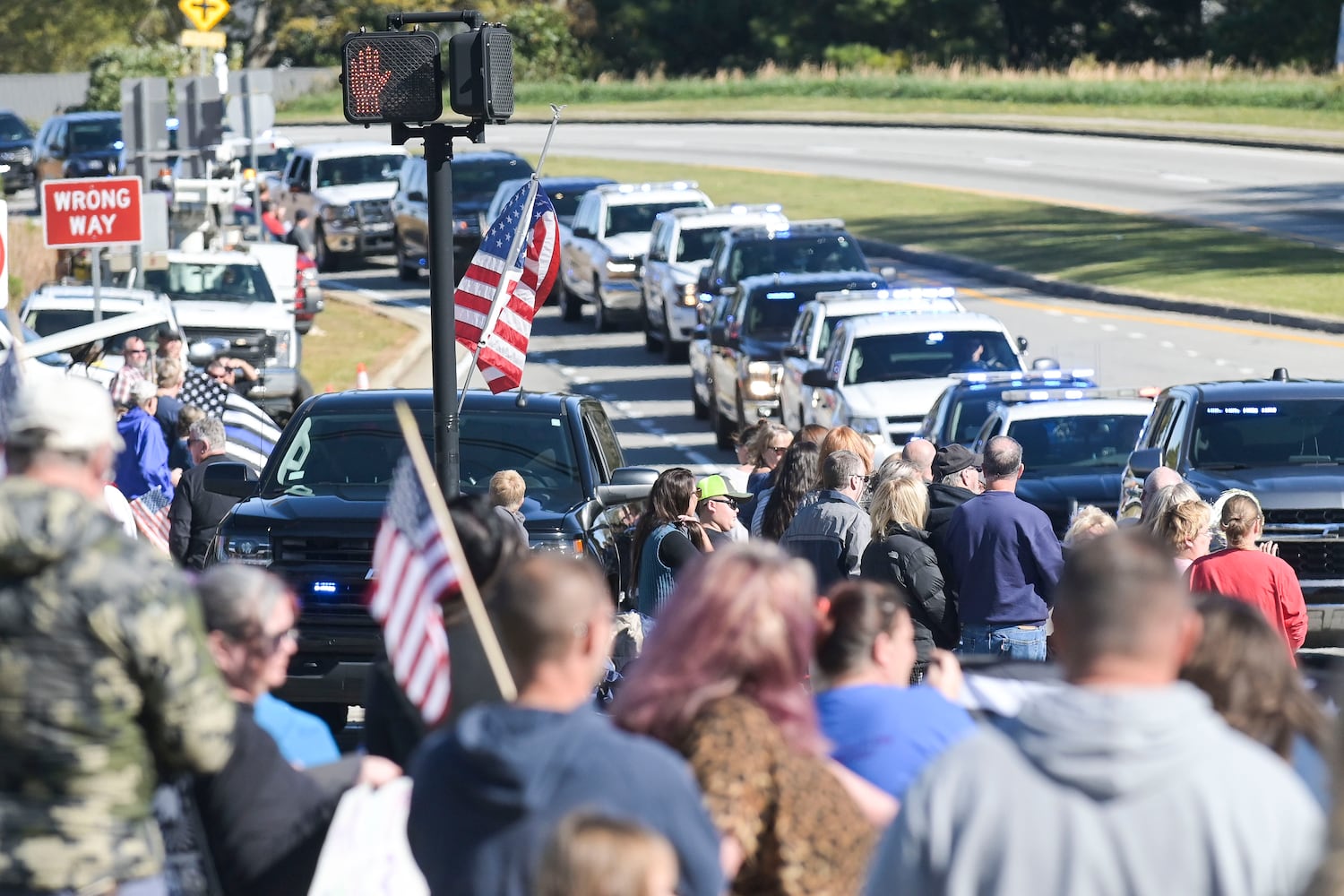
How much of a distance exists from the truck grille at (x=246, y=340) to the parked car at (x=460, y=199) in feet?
31.5

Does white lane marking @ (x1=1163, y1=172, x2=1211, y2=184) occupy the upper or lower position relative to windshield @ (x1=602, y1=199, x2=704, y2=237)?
lower

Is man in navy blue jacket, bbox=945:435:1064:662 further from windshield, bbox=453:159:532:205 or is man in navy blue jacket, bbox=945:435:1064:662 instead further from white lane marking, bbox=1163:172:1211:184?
white lane marking, bbox=1163:172:1211:184

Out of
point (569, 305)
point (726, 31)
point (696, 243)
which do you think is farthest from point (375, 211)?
point (726, 31)

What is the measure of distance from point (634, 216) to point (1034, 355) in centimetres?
751

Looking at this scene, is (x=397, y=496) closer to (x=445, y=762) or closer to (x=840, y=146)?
(x=445, y=762)

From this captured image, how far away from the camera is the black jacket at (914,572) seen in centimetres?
948

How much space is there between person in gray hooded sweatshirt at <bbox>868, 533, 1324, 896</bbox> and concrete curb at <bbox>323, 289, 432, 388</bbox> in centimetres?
2237

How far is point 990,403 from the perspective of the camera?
16.3 m

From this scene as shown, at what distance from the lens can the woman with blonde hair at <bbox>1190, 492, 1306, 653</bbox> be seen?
8875 millimetres

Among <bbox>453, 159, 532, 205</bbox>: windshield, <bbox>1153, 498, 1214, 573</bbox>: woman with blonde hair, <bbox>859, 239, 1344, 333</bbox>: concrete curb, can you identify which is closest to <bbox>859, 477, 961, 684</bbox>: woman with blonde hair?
<bbox>1153, 498, 1214, 573</bbox>: woman with blonde hair

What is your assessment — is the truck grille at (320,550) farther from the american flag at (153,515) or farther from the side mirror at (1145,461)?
the side mirror at (1145,461)

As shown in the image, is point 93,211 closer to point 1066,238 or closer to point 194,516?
point 194,516

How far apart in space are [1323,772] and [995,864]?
1220 mm

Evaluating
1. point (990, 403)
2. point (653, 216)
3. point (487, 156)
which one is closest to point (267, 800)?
point (990, 403)
